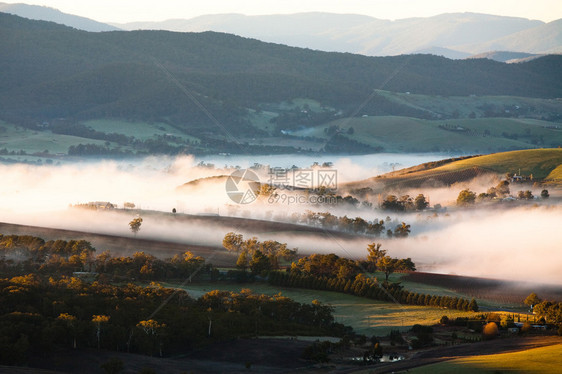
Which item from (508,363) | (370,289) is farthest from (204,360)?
(370,289)

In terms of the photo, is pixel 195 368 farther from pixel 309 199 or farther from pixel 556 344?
pixel 309 199

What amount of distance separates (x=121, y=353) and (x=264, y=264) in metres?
44.3

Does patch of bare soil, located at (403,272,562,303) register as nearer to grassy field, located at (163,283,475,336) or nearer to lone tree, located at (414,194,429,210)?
grassy field, located at (163,283,475,336)

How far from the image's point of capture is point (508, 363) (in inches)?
2131

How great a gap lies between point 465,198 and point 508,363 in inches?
4723

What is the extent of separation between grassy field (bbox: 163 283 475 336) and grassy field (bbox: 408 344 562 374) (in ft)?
60.2

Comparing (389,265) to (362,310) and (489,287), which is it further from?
(362,310)

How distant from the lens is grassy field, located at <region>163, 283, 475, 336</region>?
258 feet

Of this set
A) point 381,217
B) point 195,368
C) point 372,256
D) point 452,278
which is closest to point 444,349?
point 195,368

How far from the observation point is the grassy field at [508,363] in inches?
2064

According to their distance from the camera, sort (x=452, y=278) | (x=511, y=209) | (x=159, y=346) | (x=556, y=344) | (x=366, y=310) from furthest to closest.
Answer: (x=511, y=209), (x=452, y=278), (x=366, y=310), (x=159, y=346), (x=556, y=344)

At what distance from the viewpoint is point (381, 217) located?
164 metres

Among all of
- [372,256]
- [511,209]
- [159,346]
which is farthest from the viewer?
[511,209]

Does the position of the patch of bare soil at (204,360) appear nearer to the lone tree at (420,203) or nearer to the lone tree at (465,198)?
the lone tree at (420,203)
